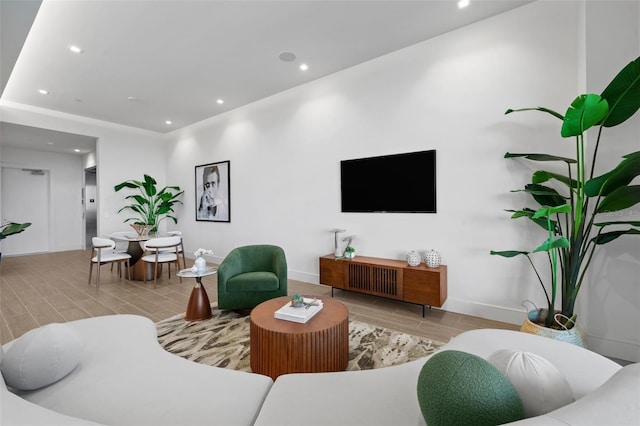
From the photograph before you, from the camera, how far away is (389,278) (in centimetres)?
324

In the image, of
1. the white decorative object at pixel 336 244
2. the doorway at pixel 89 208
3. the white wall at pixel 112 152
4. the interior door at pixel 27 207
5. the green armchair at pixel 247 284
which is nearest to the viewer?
the green armchair at pixel 247 284

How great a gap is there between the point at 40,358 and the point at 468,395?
1.63m

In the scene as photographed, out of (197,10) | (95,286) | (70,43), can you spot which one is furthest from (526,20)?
(95,286)

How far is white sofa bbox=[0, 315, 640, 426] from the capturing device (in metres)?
0.96

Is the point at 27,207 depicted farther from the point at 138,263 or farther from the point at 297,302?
the point at 297,302

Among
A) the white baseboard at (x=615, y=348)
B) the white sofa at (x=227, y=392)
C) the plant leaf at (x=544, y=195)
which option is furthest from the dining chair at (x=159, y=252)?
the white baseboard at (x=615, y=348)

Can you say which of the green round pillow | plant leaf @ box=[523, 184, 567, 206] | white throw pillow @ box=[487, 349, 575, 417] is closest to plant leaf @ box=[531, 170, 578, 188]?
plant leaf @ box=[523, 184, 567, 206]

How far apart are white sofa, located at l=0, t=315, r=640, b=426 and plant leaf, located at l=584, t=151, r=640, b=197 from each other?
4.21ft

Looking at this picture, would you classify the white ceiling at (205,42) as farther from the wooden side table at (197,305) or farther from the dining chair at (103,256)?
the wooden side table at (197,305)

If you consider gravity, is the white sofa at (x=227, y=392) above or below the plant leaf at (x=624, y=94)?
below

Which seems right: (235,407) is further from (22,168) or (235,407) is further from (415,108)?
(22,168)

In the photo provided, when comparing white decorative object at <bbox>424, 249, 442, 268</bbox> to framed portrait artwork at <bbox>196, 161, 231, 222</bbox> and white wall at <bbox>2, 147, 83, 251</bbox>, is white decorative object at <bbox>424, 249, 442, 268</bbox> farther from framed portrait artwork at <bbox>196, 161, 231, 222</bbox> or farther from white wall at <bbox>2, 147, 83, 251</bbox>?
white wall at <bbox>2, 147, 83, 251</bbox>

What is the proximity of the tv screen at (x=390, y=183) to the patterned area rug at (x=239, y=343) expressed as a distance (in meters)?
1.58

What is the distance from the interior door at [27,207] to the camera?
6.92 metres
